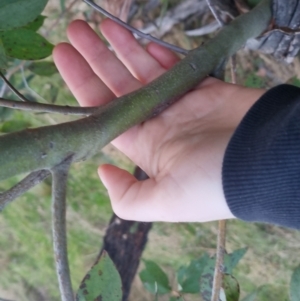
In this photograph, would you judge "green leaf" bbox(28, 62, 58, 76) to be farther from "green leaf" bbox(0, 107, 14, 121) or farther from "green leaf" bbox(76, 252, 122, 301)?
"green leaf" bbox(76, 252, 122, 301)

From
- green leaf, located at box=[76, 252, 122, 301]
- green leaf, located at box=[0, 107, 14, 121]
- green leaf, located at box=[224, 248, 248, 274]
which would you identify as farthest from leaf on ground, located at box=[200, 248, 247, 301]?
green leaf, located at box=[0, 107, 14, 121]

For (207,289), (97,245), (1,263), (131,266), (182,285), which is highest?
(207,289)

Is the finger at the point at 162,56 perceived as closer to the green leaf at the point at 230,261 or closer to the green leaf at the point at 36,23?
the green leaf at the point at 36,23

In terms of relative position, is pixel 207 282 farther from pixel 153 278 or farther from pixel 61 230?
pixel 61 230

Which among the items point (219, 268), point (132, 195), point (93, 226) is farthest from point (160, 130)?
point (93, 226)

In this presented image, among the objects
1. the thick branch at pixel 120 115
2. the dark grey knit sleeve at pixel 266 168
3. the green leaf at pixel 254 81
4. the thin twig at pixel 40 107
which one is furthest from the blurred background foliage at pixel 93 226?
the thin twig at pixel 40 107

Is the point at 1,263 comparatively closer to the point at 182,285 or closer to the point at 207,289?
the point at 182,285

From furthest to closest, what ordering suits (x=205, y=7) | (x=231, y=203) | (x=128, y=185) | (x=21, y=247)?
(x=21, y=247)
(x=205, y=7)
(x=128, y=185)
(x=231, y=203)

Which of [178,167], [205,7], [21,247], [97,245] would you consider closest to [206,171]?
[178,167]
